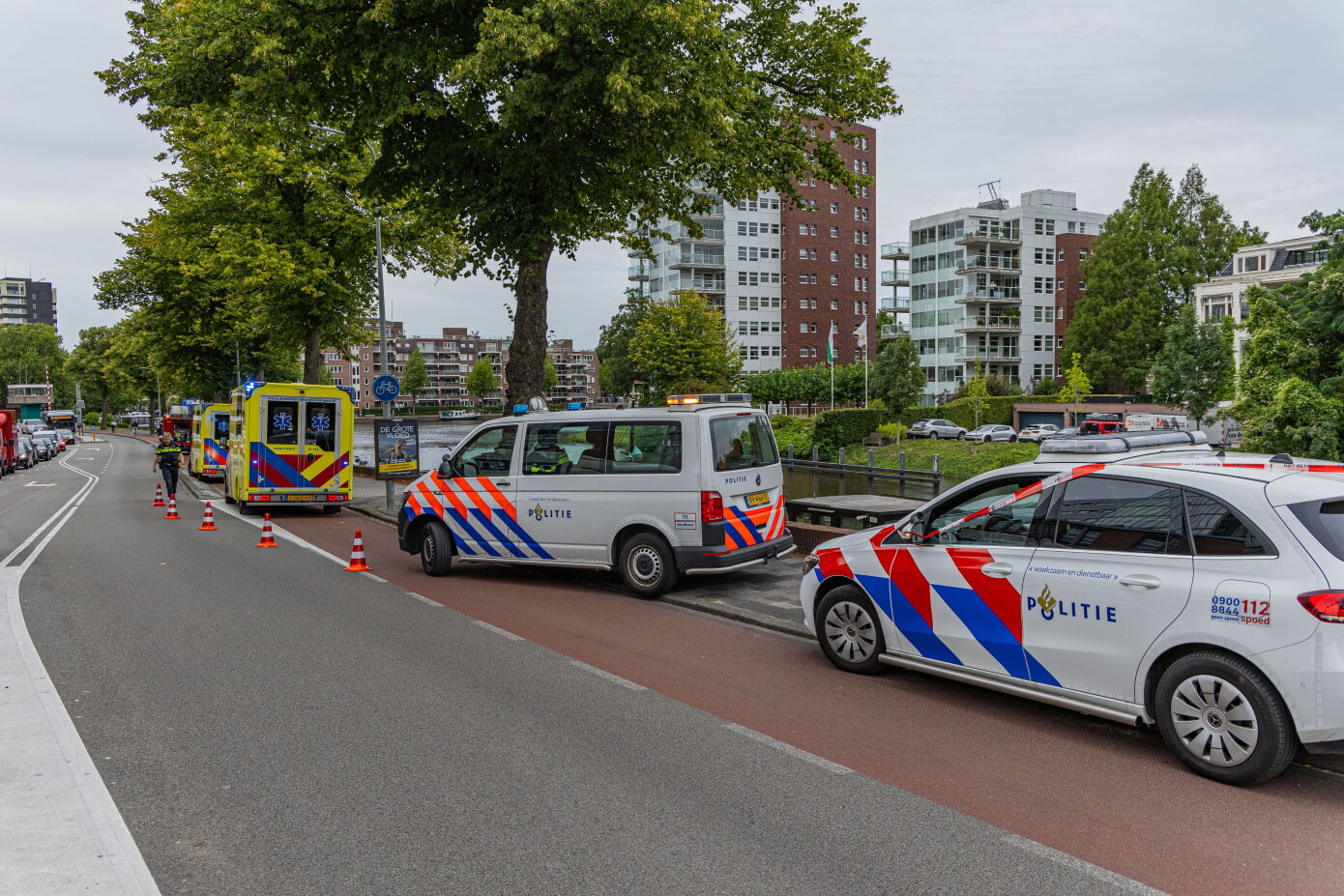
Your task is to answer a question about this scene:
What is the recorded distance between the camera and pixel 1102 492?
222 inches

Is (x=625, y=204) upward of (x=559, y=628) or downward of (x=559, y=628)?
upward

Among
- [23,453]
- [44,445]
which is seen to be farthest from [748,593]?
[44,445]

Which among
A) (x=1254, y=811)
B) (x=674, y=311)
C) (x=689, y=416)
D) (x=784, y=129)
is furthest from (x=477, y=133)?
(x=674, y=311)

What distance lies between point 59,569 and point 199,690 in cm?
764

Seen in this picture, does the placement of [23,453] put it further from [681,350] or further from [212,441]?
[681,350]

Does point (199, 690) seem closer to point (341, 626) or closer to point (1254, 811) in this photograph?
point (341, 626)

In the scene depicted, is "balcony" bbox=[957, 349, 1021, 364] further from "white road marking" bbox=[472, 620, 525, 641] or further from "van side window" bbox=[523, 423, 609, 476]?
"white road marking" bbox=[472, 620, 525, 641]

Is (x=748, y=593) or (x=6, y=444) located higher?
(x=6, y=444)

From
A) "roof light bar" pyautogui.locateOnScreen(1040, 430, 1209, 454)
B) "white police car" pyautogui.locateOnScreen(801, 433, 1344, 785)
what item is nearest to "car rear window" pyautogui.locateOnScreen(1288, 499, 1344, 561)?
"white police car" pyautogui.locateOnScreen(801, 433, 1344, 785)

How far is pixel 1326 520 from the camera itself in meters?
4.69

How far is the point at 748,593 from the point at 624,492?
1730mm

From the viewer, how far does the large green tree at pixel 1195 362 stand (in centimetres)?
5194

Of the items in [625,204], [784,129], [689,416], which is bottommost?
[689,416]

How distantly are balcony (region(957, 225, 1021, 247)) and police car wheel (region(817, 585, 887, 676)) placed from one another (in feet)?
255
